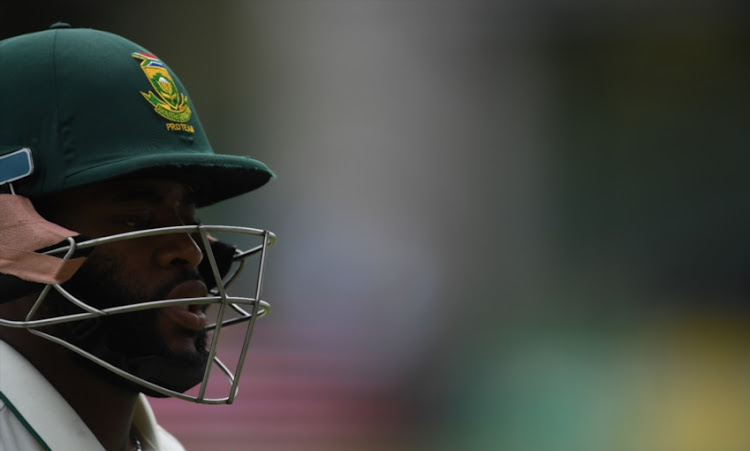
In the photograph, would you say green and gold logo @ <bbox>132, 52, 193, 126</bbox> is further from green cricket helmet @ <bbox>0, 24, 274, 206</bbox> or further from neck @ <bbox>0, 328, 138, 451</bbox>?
neck @ <bbox>0, 328, 138, 451</bbox>

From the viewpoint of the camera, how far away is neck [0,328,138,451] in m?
1.46

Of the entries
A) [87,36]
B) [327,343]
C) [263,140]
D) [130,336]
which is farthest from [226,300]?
[263,140]

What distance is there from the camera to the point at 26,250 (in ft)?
4.51

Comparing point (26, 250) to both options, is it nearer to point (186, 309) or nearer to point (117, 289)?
point (117, 289)

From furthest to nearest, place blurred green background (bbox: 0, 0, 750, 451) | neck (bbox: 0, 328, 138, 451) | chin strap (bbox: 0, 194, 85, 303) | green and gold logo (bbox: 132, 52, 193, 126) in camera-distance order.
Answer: blurred green background (bbox: 0, 0, 750, 451) → green and gold logo (bbox: 132, 52, 193, 126) → neck (bbox: 0, 328, 138, 451) → chin strap (bbox: 0, 194, 85, 303)

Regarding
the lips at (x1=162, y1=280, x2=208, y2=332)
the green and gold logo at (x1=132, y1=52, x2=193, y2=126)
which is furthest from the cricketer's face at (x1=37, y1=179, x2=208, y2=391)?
the green and gold logo at (x1=132, y1=52, x2=193, y2=126)

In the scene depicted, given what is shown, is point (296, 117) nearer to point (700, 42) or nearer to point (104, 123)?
point (700, 42)

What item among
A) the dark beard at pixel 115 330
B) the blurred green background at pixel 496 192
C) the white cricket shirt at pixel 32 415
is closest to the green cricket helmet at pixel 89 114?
the dark beard at pixel 115 330

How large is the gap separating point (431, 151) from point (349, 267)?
75 centimetres

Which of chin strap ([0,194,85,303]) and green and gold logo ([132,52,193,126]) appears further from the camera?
green and gold logo ([132,52,193,126])

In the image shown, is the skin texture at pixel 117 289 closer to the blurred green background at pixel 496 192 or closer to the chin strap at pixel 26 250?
the chin strap at pixel 26 250

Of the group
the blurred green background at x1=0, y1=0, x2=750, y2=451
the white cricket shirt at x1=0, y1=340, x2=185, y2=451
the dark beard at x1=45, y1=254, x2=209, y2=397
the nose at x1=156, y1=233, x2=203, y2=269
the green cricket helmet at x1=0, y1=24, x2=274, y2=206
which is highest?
the green cricket helmet at x1=0, y1=24, x2=274, y2=206

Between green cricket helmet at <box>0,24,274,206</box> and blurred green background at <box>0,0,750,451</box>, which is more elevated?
green cricket helmet at <box>0,24,274,206</box>

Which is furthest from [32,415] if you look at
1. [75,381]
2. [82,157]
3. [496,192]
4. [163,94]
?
[496,192]
